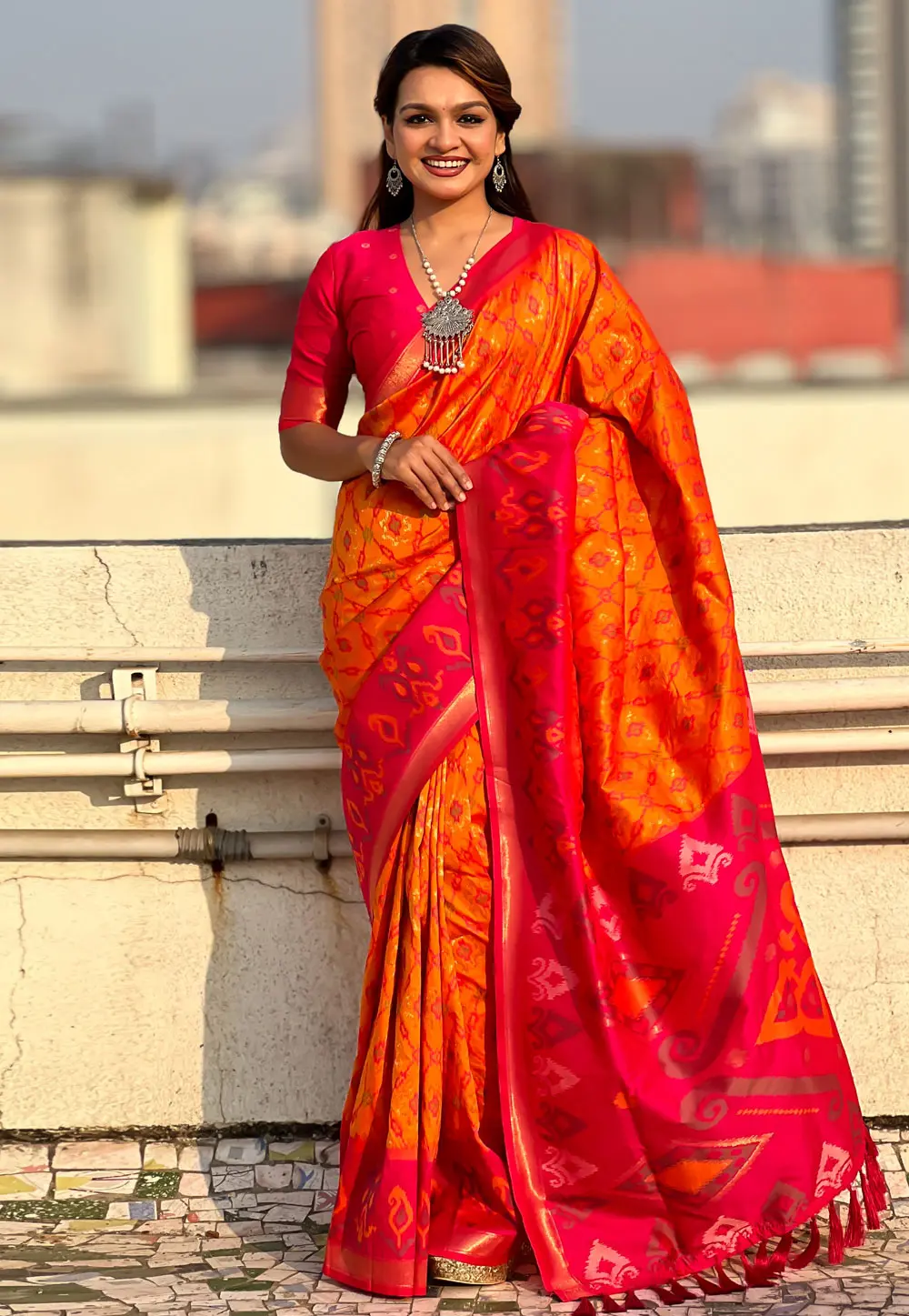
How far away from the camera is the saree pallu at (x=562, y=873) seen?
2.36 metres

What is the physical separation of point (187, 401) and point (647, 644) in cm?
1547

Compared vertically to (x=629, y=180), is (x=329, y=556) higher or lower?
lower

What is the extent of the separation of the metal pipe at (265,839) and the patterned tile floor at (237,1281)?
1.90ft

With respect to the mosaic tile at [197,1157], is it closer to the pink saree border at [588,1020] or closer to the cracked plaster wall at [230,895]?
the cracked plaster wall at [230,895]

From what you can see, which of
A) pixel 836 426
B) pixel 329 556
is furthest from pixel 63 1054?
pixel 836 426

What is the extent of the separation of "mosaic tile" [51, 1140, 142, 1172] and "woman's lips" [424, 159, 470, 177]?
1621 mm

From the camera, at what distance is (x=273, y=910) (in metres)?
2.85

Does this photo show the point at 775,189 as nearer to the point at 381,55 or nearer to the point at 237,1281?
the point at 381,55

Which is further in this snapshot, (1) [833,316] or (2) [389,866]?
(1) [833,316]

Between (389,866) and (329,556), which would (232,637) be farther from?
(389,866)

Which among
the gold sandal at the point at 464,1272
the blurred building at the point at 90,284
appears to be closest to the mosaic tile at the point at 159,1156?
the gold sandal at the point at 464,1272

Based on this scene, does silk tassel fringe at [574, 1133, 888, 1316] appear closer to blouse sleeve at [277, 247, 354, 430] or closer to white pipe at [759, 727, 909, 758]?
white pipe at [759, 727, 909, 758]

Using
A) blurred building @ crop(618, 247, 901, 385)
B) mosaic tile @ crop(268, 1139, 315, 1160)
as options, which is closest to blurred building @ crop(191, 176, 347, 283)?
blurred building @ crop(618, 247, 901, 385)

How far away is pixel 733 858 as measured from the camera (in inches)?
95.1
